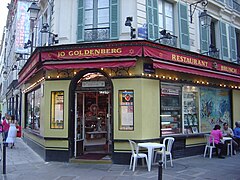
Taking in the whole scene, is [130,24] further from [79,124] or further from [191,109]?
[191,109]

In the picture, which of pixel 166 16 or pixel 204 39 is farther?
pixel 204 39

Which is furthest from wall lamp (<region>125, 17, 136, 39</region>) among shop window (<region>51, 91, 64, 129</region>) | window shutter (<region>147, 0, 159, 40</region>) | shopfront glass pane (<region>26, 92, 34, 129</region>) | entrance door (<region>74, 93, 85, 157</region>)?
shopfront glass pane (<region>26, 92, 34, 129</region>)

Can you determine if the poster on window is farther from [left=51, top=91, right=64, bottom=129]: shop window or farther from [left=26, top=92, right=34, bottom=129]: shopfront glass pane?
[left=26, top=92, right=34, bottom=129]: shopfront glass pane

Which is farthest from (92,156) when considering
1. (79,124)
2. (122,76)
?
→ (122,76)

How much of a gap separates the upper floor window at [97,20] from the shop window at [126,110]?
2.08 meters

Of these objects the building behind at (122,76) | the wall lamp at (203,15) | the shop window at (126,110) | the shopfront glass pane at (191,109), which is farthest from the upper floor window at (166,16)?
the shop window at (126,110)

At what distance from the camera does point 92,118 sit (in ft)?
37.4

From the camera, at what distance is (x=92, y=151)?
10680mm

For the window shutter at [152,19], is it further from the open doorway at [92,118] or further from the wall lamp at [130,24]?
the open doorway at [92,118]

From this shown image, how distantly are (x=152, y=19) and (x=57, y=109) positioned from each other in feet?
15.9

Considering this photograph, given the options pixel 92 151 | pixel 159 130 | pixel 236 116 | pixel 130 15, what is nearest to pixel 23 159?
pixel 92 151

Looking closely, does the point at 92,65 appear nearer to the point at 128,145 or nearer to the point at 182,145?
the point at 128,145

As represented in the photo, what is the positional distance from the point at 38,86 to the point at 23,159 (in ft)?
10.4

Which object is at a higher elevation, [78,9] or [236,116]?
[78,9]
